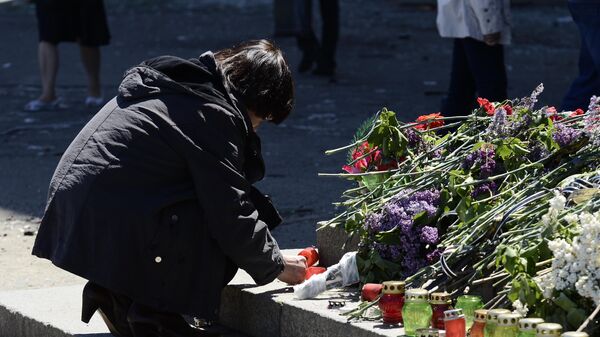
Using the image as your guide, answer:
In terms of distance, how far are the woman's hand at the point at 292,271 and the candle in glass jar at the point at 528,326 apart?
3.64ft

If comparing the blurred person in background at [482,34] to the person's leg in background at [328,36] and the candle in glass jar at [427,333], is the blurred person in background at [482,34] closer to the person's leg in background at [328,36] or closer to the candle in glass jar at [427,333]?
the candle in glass jar at [427,333]

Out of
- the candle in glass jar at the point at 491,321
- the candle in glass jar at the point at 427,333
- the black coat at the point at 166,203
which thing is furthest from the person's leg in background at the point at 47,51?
the candle in glass jar at the point at 491,321

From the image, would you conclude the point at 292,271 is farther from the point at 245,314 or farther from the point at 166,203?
the point at 166,203

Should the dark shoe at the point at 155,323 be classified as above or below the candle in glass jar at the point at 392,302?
below

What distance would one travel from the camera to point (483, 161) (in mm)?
3764

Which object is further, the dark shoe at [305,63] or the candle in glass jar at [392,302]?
the dark shoe at [305,63]

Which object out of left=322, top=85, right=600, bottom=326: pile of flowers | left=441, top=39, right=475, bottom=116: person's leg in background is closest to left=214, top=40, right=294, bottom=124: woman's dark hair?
left=322, top=85, right=600, bottom=326: pile of flowers

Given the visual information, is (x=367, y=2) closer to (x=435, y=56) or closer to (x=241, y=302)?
(x=435, y=56)

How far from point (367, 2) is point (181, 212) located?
49.3 feet

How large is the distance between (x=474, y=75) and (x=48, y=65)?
14.3 ft

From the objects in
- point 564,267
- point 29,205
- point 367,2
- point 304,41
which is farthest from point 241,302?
point 367,2

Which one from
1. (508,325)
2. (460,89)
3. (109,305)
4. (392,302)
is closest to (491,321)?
(508,325)

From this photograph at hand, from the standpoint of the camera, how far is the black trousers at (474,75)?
6.31 metres

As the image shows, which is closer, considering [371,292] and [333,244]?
[371,292]
